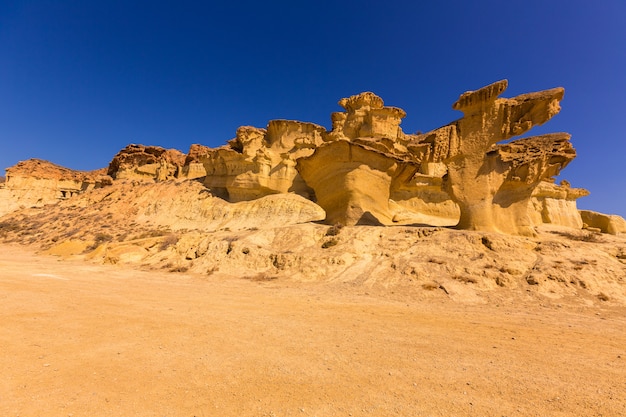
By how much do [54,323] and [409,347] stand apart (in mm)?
5642

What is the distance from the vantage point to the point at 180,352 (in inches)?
145

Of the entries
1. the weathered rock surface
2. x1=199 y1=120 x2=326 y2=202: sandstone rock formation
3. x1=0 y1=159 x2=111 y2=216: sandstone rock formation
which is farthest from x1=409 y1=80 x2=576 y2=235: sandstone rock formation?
x1=0 y1=159 x2=111 y2=216: sandstone rock formation

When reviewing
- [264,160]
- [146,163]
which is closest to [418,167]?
[264,160]

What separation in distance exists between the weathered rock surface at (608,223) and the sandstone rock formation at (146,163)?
49.4 metres

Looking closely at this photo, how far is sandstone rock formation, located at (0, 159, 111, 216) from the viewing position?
42281 mm

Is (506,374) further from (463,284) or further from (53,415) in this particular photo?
(463,284)

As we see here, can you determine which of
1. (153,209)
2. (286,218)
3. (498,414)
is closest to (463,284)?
(498,414)

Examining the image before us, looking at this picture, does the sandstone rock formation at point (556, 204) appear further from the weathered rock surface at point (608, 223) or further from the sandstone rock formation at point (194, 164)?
the sandstone rock formation at point (194, 164)

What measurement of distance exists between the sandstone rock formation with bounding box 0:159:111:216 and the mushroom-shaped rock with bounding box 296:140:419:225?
1648 inches

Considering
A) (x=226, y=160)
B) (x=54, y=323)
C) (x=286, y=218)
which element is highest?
(x=226, y=160)

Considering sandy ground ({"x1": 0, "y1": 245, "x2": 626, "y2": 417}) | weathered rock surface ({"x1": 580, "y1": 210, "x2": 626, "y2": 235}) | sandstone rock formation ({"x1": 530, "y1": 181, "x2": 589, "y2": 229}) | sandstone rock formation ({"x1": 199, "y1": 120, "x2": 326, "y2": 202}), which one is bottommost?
sandy ground ({"x1": 0, "y1": 245, "x2": 626, "y2": 417})

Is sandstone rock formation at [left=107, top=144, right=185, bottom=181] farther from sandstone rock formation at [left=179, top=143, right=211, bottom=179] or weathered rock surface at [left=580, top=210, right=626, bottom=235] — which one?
Answer: weathered rock surface at [left=580, top=210, right=626, bottom=235]

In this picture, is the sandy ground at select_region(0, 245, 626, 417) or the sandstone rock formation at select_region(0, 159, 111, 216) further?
the sandstone rock formation at select_region(0, 159, 111, 216)

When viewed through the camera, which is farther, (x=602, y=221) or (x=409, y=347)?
(x=602, y=221)
